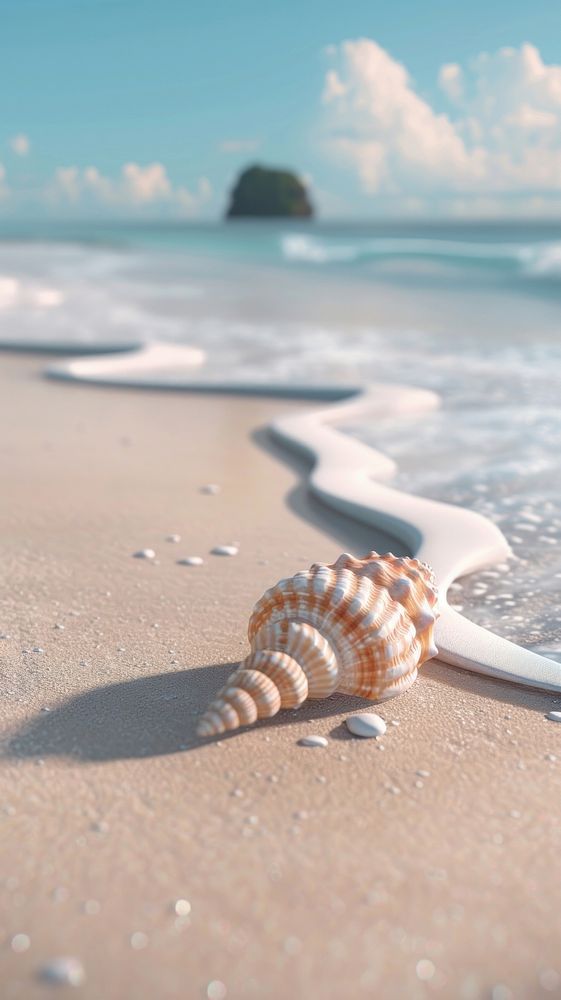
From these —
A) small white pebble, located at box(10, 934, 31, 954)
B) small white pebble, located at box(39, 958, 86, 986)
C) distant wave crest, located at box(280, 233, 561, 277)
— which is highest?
small white pebble, located at box(10, 934, 31, 954)

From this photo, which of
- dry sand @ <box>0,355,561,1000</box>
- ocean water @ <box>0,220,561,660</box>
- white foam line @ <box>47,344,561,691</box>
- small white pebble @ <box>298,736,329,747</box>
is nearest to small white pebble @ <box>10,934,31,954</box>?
dry sand @ <box>0,355,561,1000</box>

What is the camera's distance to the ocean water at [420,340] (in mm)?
3062

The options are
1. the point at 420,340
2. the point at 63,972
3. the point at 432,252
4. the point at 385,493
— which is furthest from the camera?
the point at 432,252

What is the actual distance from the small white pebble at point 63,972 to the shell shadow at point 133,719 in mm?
487

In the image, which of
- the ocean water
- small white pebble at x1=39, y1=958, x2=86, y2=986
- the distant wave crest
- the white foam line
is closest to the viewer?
small white pebble at x1=39, y1=958, x2=86, y2=986

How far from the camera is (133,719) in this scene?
1857 millimetres

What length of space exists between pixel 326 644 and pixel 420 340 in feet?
20.6

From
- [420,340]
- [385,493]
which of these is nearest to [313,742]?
[385,493]

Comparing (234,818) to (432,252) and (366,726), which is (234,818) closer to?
(366,726)

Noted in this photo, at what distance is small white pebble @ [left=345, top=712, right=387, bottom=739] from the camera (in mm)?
1806

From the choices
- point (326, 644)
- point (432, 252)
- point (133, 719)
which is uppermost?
point (326, 644)

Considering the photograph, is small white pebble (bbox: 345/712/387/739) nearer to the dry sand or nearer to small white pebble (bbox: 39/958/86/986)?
the dry sand

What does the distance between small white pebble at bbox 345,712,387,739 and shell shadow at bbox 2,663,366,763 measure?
6cm

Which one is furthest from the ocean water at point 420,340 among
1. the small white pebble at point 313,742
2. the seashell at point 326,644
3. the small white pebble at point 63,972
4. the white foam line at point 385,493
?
the small white pebble at point 63,972
